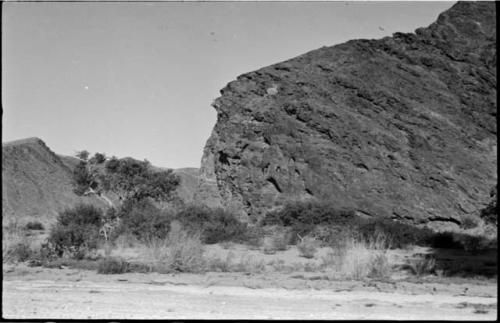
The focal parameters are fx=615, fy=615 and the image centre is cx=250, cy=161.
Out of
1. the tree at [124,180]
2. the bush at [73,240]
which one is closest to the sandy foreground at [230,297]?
the bush at [73,240]

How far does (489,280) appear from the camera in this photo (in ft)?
43.5

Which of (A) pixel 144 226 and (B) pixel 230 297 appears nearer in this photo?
(B) pixel 230 297

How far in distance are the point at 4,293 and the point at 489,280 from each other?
9.76 metres

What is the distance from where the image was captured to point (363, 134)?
2955 centimetres

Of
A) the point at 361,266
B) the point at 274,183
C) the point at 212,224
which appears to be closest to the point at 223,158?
the point at 274,183

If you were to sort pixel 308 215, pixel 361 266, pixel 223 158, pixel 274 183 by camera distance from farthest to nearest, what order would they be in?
1. pixel 223 158
2. pixel 274 183
3. pixel 308 215
4. pixel 361 266

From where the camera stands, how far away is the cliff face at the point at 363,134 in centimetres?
2812

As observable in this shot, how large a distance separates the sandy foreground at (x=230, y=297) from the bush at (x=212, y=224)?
7339mm

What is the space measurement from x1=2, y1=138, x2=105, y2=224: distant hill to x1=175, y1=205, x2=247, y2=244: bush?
25.8 m

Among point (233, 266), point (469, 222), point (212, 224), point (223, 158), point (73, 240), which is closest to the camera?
point (233, 266)

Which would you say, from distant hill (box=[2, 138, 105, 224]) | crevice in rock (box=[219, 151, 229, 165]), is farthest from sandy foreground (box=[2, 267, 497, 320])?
distant hill (box=[2, 138, 105, 224])

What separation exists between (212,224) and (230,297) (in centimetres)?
1334

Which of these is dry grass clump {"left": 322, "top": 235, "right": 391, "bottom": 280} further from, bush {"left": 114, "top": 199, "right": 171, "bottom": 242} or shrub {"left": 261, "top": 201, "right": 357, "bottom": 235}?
shrub {"left": 261, "top": 201, "right": 357, "bottom": 235}

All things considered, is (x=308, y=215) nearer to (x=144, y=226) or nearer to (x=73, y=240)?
(x=144, y=226)
